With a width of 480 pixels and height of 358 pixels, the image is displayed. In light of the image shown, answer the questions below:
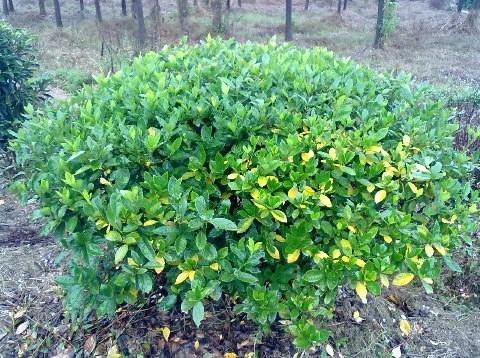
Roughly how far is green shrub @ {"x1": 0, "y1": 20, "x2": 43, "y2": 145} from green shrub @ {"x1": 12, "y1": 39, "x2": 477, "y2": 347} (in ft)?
8.60

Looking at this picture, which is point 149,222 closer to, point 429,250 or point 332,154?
point 332,154

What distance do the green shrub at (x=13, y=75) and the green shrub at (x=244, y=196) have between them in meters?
2.62

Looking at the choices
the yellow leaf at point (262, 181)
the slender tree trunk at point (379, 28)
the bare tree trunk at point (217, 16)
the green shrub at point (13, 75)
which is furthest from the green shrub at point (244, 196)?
the bare tree trunk at point (217, 16)

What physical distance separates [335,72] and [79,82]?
839 cm

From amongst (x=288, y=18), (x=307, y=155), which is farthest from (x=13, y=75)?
(x=288, y=18)

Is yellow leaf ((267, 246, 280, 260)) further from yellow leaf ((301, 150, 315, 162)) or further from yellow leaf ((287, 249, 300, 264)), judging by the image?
yellow leaf ((301, 150, 315, 162))

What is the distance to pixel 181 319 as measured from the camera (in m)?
2.56

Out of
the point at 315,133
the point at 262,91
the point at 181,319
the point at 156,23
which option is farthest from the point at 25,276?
the point at 156,23

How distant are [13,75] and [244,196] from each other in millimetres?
3678

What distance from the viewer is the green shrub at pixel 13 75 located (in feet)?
15.4

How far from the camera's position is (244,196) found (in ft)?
6.68

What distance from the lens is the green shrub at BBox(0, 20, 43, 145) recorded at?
4.71m

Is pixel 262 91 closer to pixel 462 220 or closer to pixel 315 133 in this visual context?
pixel 315 133

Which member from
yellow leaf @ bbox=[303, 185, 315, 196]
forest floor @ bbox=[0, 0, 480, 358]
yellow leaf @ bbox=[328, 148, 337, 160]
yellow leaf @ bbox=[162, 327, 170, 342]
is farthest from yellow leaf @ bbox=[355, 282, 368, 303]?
yellow leaf @ bbox=[162, 327, 170, 342]
